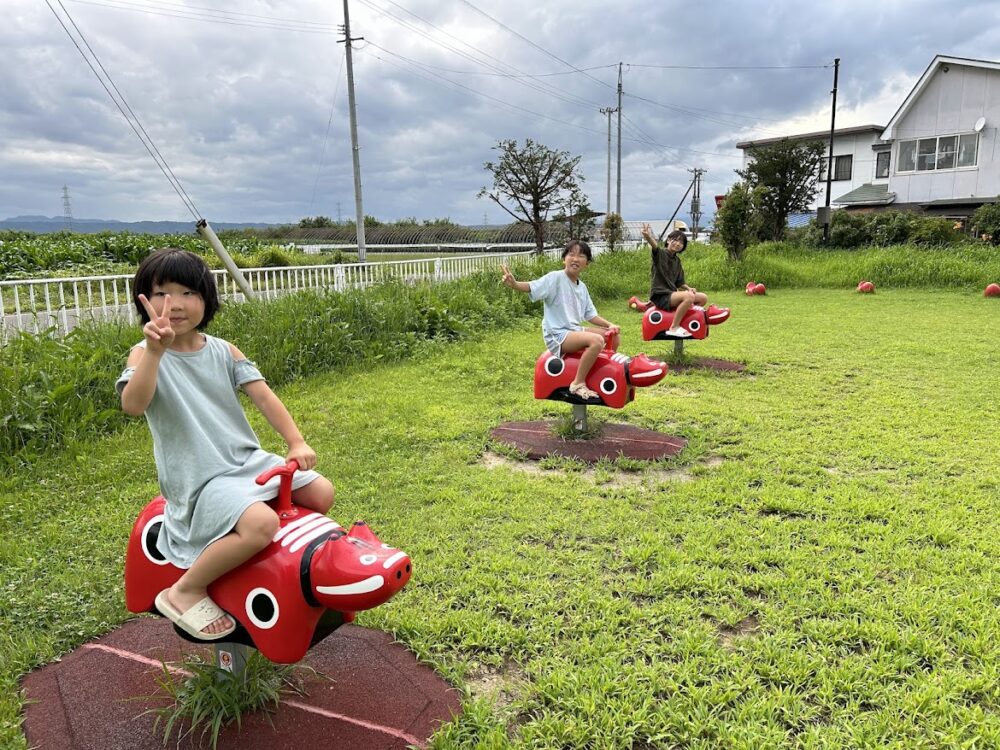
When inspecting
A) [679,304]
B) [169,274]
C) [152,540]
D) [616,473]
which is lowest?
[616,473]

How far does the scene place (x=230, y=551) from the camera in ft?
6.18

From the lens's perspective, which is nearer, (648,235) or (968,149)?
(648,235)

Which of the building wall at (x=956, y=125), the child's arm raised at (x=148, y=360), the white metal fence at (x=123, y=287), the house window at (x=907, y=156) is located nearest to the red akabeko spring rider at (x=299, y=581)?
the child's arm raised at (x=148, y=360)

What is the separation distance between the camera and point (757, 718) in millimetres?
2164

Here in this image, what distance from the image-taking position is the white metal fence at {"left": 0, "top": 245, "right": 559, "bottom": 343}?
246 inches

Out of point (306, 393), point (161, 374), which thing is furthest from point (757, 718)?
point (306, 393)

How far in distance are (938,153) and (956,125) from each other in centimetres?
109

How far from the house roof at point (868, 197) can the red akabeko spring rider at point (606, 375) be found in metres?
26.8

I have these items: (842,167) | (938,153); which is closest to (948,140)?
(938,153)

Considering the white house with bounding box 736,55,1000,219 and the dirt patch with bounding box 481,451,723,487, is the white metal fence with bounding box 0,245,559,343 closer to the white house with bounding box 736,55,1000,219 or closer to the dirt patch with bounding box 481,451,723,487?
the dirt patch with bounding box 481,451,723,487

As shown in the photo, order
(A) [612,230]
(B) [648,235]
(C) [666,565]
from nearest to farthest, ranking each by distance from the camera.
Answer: (C) [666,565]
(B) [648,235]
(A) [612,230]

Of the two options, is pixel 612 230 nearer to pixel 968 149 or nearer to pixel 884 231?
pixel 884 231

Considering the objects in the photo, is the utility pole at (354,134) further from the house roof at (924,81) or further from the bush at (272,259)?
the house roof at (924,81)

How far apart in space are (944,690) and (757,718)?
0.67 meters
